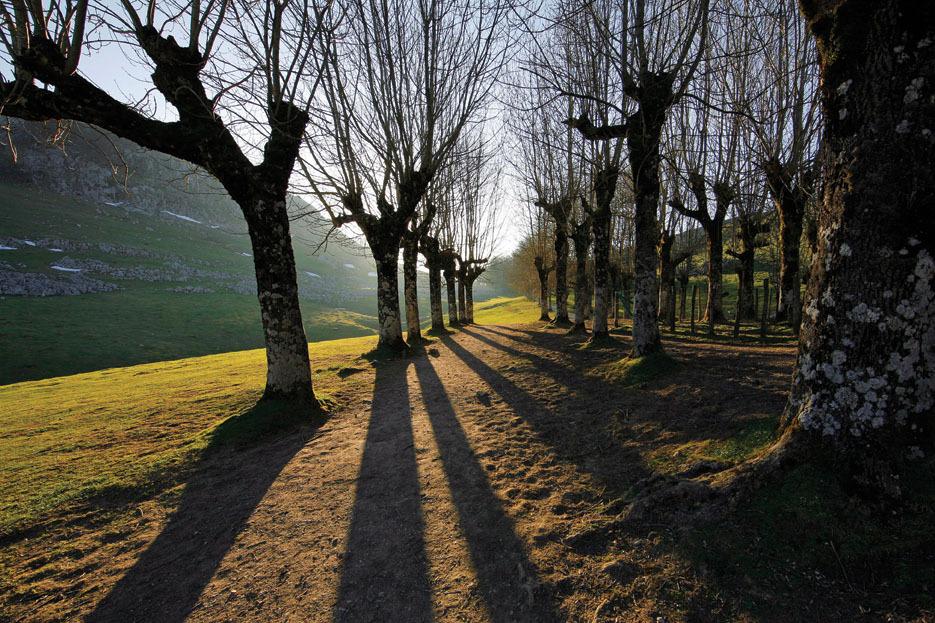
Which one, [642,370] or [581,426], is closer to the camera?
[581,426]

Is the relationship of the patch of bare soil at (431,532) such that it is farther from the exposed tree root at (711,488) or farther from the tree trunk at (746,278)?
the tree trunk at (746,278)

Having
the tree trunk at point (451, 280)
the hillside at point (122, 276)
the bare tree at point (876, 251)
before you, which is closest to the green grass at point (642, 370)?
the bare tree at point (876, 251)

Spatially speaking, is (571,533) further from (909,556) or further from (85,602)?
(85,602)

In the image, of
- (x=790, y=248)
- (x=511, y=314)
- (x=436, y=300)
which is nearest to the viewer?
(x=790, y=248)

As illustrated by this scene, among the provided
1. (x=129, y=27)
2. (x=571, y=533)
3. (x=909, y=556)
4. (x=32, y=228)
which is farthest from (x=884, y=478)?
(x=32, y=228)

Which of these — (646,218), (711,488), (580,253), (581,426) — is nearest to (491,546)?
(711,488)

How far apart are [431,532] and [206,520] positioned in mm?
Result: 2669

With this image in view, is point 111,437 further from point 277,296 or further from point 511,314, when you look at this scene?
point 511,314

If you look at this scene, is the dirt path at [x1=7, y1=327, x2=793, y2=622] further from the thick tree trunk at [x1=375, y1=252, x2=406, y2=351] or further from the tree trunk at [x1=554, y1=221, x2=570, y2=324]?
the tree trunk at [x1=554, y1=221, x2=570, y2=324]

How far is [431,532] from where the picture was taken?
3.53 metres

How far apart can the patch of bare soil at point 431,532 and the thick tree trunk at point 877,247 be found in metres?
1.23

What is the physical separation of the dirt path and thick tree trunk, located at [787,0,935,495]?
1631 millimetres

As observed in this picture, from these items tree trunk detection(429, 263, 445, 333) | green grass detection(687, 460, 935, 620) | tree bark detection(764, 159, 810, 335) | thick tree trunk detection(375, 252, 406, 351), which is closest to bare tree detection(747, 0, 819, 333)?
tree bark detection(764, 159, 810, 335)

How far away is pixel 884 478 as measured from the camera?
2.41 m
